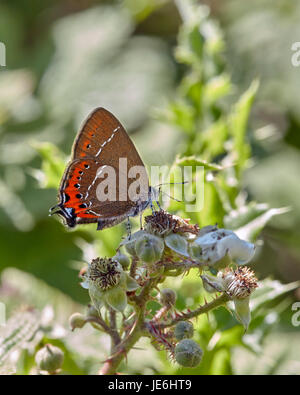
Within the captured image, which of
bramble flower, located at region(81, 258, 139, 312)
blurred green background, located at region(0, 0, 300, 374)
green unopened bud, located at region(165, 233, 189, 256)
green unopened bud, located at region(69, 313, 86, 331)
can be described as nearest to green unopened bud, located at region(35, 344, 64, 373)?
green unopened bud, located at region(69, 313, 86, 331)

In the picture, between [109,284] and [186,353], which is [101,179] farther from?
[186,353]

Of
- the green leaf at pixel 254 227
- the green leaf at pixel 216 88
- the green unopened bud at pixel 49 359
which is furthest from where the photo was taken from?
the green leaf at pixel 216 88

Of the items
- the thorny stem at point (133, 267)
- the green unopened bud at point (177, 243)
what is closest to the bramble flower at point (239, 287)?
the green unopened bud at point (177, 243)

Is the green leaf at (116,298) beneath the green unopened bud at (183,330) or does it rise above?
above

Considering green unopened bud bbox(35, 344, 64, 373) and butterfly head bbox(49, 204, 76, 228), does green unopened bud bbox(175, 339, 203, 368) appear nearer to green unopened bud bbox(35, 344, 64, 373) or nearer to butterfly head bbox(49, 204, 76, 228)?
green unopened bud bbox(35, 344, 64, 373)

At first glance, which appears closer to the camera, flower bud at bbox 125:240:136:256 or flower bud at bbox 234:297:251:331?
flower bud at bbox 234:297:251:331

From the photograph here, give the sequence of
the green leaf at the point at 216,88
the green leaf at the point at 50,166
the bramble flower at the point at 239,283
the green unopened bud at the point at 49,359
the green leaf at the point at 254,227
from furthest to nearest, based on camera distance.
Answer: the green leaf at the point at 216,88
the green leaf at the point at 50,166
the green leaf at the point at 254,227
the green unopened bud at the point at 49,359
the bramble flower at the point at 239,283

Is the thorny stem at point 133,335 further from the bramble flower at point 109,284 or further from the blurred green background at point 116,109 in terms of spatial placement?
the blurred green background at point 116,109
